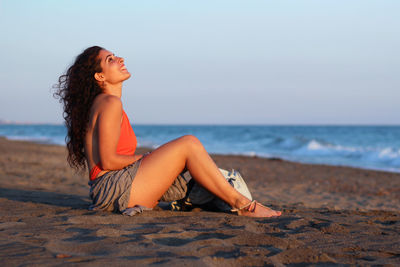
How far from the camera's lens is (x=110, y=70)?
333cm

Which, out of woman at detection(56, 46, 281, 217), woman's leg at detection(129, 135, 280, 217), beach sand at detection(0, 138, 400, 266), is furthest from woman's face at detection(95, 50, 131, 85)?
beach sand at detection(0, 138, 400, 266)

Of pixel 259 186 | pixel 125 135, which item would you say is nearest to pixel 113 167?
pixel 125 135

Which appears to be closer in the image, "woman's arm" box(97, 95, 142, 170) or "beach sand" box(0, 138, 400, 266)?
"beach sand" box(0, 138, 400, 266)

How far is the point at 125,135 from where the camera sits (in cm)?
329

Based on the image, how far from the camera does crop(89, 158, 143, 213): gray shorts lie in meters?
3.14

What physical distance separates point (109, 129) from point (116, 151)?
0.23 meters

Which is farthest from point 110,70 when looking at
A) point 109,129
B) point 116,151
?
point 116,151

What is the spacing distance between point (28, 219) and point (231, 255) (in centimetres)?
176

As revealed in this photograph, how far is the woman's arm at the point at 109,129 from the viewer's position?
3072 millimetres

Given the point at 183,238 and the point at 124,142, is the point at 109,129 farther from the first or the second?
the point at 183,238

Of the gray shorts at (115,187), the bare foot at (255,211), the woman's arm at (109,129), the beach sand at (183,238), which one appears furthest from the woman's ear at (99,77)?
the bare foot at (255,211)

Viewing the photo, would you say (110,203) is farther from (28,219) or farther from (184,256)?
(184,256)

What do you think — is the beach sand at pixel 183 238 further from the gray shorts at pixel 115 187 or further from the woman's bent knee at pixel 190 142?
the woman's bent knee at pixel 190 142

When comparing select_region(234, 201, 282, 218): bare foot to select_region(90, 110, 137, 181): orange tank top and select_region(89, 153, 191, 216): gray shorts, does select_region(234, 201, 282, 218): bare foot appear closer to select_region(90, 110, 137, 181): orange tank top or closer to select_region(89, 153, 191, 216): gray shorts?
select_region(89, 153, 191, 216): gray shorts
